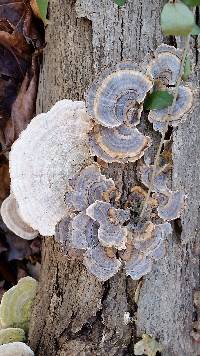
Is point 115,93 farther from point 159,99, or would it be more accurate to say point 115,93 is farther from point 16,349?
point 16,349

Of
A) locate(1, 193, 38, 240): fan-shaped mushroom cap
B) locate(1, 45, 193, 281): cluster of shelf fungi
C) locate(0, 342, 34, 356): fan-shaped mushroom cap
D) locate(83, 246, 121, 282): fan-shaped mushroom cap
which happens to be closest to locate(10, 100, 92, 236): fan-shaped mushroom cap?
locate(1, 45, 193, 281): cluster of shelf fungi

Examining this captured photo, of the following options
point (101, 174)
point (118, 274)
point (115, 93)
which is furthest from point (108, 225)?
point (115, 93)

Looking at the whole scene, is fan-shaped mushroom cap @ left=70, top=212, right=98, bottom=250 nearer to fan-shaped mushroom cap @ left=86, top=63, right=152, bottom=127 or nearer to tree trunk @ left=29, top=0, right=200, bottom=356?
tree trunk @ left=29, top=0, right=200, bottom=356

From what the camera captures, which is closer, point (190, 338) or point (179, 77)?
point (179, 77)

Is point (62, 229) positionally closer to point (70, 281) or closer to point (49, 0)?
point (70, 281)

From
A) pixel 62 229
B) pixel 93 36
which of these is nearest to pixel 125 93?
pixel 93 36

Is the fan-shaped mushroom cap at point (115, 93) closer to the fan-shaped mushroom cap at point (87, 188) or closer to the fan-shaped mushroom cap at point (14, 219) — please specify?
the fan-shaped mushroom cap at point (87, 188)

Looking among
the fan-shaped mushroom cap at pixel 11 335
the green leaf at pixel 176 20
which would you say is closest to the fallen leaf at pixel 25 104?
the fan-shaped mushroom cap at pixel 11 335

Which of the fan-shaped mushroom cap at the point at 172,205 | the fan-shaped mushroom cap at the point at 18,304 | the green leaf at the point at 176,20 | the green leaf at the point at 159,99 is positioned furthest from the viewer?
the fan-shaped mushroom cap at the point at 18,304
